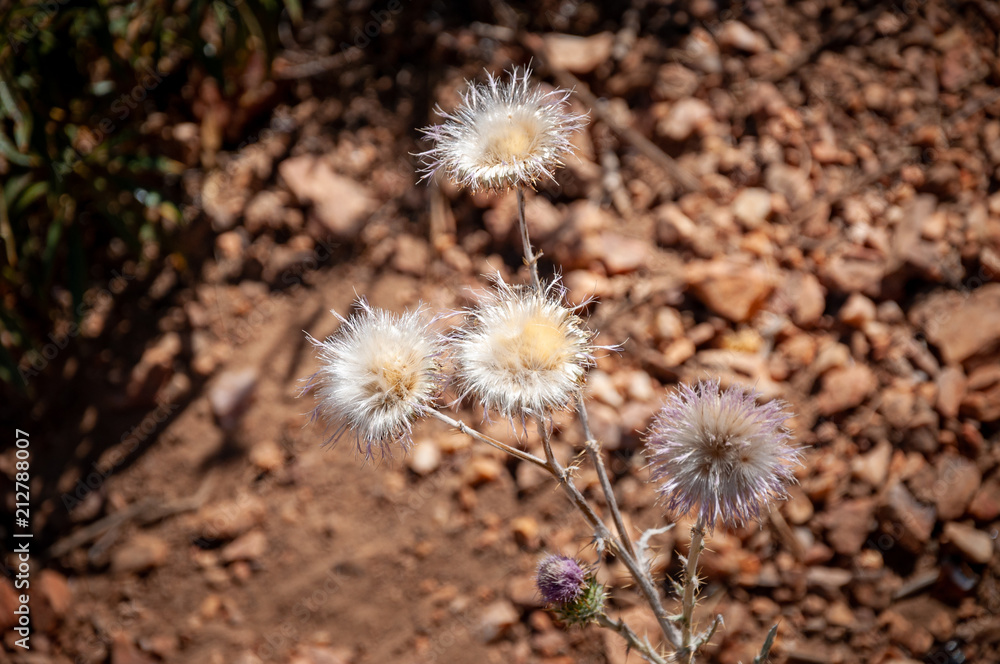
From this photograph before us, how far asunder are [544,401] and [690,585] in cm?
43

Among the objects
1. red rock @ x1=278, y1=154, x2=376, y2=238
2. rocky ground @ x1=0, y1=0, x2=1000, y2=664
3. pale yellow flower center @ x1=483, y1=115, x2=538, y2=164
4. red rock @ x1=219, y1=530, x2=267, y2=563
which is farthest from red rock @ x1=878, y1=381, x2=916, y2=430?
red rock @ x1=219, y1=530, x2=267, y2=563

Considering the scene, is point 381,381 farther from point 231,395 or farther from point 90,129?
point 90,129

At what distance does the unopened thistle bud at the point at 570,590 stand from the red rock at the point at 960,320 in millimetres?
1969

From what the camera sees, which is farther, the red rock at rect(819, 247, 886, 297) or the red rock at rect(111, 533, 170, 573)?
the red rock at rect(111, 533, 170, 573)

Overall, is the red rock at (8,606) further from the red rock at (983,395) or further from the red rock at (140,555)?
the red rock at (983,395)

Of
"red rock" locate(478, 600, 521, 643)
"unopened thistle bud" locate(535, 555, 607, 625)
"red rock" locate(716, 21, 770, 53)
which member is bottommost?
"unopened thistle bud" locate(535, 555, 607, 625)

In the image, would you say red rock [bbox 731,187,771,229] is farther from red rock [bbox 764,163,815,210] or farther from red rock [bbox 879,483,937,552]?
red rock [bbox 879,483,937,552]

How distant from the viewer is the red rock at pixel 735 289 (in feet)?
8.22

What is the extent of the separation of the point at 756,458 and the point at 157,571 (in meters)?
2.61

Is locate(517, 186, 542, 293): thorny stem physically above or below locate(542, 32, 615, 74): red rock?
below

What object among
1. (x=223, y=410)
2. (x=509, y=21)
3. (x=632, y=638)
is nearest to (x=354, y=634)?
(x=223, y=410)

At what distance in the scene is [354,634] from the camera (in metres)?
2.41

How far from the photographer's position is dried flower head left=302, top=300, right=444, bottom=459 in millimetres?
1165

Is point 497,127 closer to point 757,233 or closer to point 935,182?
point 757,233
